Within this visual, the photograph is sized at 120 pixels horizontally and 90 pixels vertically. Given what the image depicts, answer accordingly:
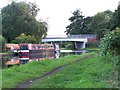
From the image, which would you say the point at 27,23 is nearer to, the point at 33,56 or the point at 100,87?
the point at 33,56

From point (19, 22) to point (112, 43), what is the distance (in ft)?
161

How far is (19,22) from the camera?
5562cm

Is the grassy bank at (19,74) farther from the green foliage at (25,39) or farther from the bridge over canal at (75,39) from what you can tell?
the bridge over canal at (75,39)

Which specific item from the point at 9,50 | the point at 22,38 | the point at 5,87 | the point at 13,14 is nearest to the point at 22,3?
the point at 13,14

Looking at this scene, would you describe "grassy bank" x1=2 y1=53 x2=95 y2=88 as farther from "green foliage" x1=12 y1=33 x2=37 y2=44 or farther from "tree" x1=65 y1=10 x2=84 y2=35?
"tree" x1=65 y1=10 x2=84 y2=35

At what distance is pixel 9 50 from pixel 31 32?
13.3 meters

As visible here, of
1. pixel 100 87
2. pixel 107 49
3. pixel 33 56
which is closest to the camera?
pixel 107 49

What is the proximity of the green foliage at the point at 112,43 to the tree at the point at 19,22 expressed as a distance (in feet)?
159

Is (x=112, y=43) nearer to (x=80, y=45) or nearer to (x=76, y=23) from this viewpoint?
(x=80, y=45)

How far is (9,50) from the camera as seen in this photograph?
4394 cm

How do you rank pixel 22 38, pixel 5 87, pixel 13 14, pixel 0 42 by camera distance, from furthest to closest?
pixel 13 14 → pixel 22 38 → pixel 0 42 → pixel 5 87

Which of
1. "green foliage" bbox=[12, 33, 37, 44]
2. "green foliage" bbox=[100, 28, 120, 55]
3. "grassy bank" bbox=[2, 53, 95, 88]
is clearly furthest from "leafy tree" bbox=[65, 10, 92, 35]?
"green foliage" bbox=[100, 28, 120, 55]

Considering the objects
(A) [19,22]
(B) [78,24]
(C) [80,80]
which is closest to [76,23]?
(B) [78,24]

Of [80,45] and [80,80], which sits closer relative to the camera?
[80,80]
